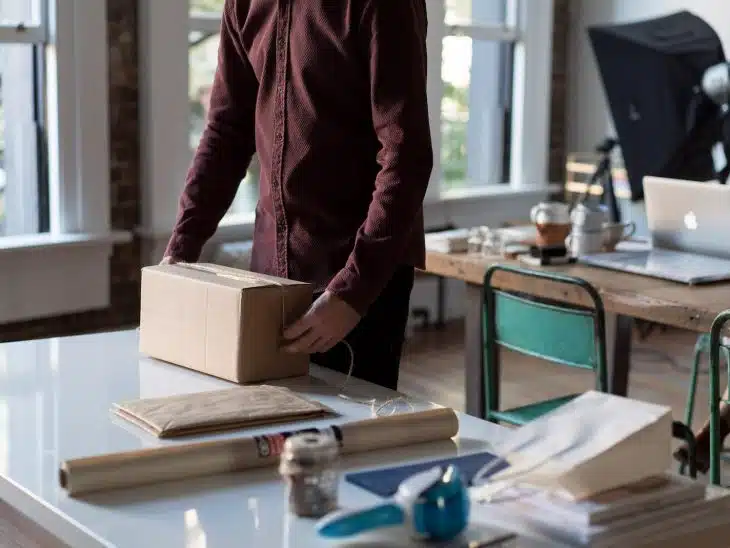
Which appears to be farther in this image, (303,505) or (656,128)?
(656,128)

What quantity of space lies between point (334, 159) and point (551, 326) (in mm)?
957

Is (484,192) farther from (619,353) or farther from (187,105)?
(619,353)

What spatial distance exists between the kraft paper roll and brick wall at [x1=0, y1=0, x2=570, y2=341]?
2.96 metres

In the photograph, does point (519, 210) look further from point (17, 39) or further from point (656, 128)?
point (17, 39)

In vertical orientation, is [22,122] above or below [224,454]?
above

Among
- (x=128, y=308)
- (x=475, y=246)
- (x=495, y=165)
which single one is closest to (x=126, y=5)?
(x=128, y=308)

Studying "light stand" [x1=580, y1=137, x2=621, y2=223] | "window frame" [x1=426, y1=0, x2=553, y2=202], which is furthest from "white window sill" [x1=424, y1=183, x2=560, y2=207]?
"light stand" [x1=580, y1=137, x2=621, y2=223]

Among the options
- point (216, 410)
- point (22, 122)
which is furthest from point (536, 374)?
point (216, 410)

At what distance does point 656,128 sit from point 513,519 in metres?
3.27

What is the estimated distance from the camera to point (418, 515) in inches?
47.9

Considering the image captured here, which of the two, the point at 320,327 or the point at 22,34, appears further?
the point at 22,34

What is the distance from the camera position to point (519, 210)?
6.02 meters

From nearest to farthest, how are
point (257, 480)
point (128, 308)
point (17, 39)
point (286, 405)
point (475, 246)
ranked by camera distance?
1. point (257, 480)
2. point (286, 405)
3. point (475, 246)
4. point (17, 39)
5. point (128, 308)

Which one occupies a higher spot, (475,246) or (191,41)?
(191,41)
